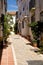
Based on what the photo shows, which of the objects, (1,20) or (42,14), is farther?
(1,20)

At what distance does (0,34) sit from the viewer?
16.5 metres

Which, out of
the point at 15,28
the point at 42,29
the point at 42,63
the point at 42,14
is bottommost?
the point at 15,28

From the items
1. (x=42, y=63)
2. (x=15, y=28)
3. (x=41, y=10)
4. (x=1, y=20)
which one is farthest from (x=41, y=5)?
(x=15, y=28)

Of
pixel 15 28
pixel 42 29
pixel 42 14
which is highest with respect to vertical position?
pixel 42 14

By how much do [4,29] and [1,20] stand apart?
126 centimetres

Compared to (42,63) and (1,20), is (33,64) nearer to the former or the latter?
(42,63)

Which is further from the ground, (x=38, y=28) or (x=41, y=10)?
(x=41, y=10)

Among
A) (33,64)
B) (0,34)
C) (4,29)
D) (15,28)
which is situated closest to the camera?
(33,64)

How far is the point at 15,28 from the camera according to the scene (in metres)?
46.2

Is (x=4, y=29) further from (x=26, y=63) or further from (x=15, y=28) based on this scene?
(x=15, y=28)

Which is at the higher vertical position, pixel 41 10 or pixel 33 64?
pixel 41 10

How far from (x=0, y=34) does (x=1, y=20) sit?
1.33 metres

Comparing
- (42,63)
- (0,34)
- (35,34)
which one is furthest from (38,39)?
(42,63)

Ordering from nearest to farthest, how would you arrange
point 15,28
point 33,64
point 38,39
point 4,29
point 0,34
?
point 33,64, point 38,39, point 0,34, point 4,29, point 15,28
